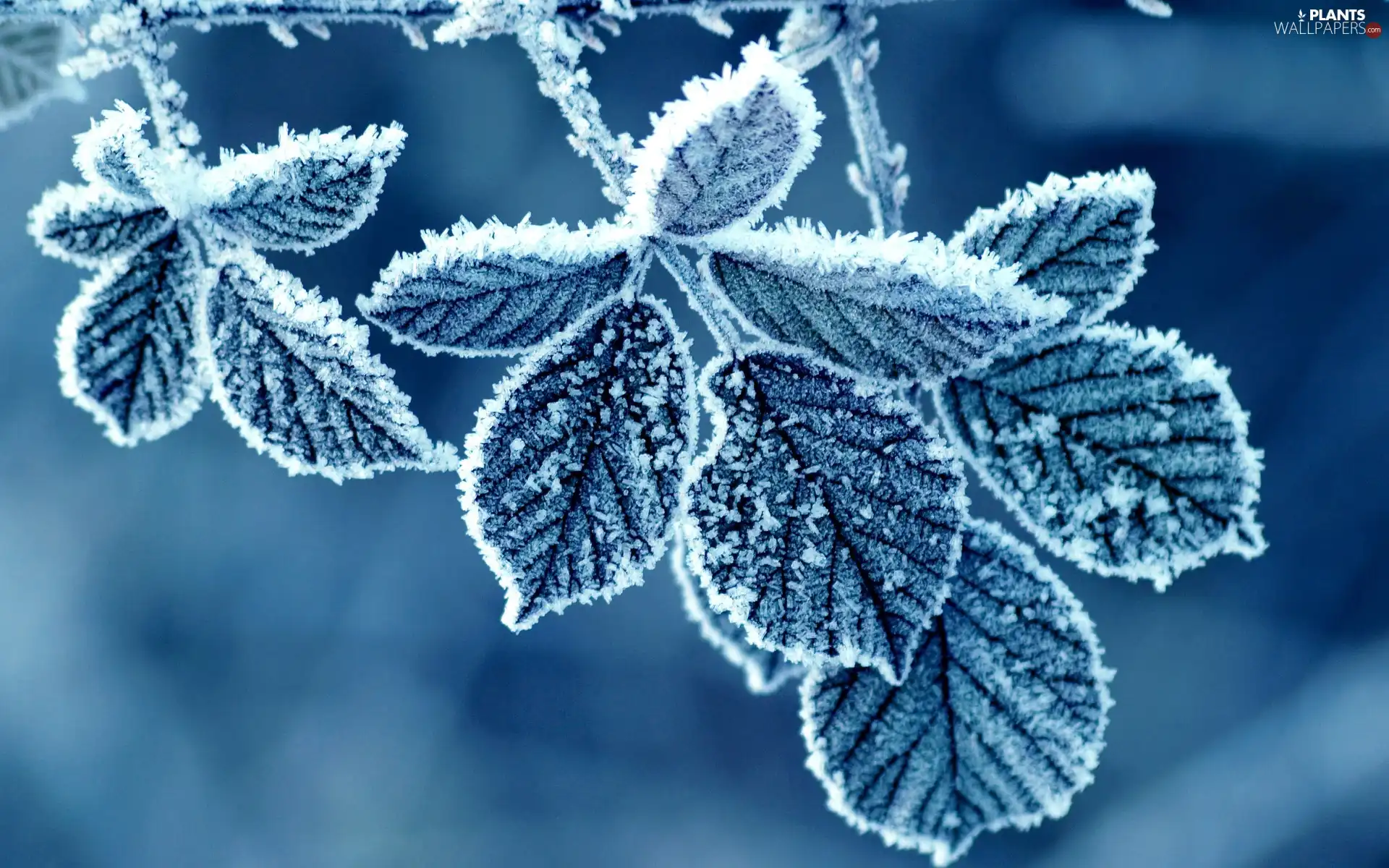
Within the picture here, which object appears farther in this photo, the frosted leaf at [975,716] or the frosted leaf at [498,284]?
the frosted leaf at [975,716]

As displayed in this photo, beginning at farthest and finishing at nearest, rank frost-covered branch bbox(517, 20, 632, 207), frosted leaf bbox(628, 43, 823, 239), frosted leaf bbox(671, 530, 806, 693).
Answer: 1. frosted leaf bbox(671, 530, 806, 693)
2. frost-covered branch bbox(517, 20, 632, 207)
3. frosted leaf bbox(628, 43, 823, 239)

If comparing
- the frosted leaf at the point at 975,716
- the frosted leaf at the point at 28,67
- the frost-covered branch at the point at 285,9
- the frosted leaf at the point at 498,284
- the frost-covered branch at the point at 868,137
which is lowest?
the frosted leaf at the point at 975,716

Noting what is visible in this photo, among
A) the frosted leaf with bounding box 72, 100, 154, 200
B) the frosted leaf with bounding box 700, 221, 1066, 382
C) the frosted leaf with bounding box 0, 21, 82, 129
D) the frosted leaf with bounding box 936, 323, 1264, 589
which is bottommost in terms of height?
the frosted leaf with bounding box 936, 323, 1264, 589

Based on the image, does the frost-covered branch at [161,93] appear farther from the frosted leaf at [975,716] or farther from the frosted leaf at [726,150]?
the frosted leaf at [975,716]

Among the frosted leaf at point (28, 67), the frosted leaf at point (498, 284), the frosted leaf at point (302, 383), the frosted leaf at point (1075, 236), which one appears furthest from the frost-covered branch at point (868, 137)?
the frosted leaf at point (28, 67)

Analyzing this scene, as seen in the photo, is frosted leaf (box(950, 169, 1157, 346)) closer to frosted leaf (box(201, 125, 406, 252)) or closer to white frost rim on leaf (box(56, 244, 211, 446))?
frosted leaf (box(201, 125, 406, 252))

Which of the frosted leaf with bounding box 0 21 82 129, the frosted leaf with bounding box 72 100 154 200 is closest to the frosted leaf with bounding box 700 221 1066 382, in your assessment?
→ the frosted leaf with bounding box 72 100 154 200
